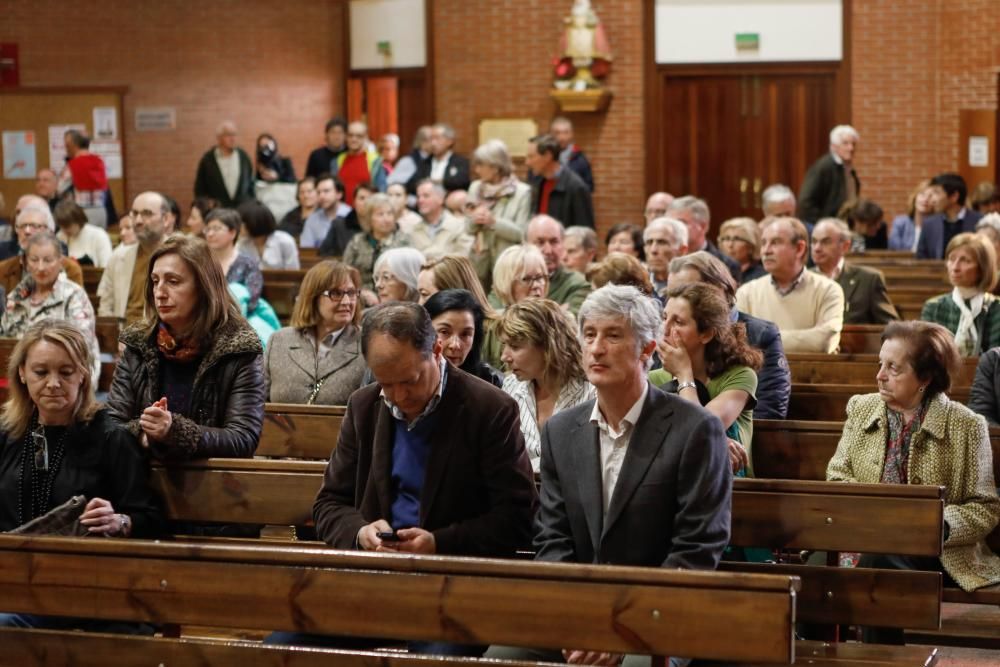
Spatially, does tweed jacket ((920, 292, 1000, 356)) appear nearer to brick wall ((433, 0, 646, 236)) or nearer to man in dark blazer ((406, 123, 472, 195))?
man in dark blazer ((406, 123, 472, 195))

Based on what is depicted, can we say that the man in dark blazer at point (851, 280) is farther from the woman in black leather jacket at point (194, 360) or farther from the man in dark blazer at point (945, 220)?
the woman in black leather jacket at point (194, 360)

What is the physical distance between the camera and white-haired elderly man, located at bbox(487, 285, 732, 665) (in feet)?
13.0

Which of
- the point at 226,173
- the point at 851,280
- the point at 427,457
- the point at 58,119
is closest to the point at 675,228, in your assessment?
the point at 851,280

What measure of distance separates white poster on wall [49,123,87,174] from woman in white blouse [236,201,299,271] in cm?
676

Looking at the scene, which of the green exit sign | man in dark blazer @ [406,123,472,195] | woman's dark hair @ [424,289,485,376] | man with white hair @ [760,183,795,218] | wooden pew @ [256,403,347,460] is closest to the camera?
woman's dark hair @ [424,289,485,376]

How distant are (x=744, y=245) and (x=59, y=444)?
5.17m

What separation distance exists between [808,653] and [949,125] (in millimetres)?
12392

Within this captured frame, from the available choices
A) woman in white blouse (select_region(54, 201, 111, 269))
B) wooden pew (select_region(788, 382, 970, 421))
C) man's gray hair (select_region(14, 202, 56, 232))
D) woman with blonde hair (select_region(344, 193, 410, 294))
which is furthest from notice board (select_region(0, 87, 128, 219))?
wooden pew (select_region(788, 382, 970, 421))

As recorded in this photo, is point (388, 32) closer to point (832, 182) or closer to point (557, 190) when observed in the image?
point (832, 182)

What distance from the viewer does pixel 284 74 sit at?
1758 centimetres

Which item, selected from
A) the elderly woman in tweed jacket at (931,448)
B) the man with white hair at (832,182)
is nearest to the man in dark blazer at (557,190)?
the man with white hair at (832,182)

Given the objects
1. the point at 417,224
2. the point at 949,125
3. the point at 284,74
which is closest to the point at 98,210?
the point at 284,74

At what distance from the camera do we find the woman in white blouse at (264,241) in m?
10.8

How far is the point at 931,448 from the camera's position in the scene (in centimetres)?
511
